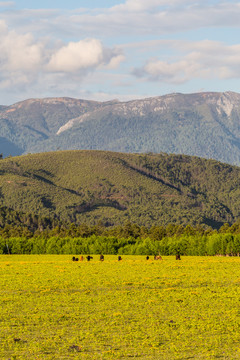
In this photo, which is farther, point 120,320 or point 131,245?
point 131,245

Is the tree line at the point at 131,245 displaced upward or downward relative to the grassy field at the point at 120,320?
downward

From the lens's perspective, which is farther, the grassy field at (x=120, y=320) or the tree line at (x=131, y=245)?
the tree line at (x=131, y=245)

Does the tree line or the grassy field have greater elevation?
the grassy field

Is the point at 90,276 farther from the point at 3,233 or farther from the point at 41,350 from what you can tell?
the point at 3,233

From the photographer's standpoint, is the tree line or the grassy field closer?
the grassy field

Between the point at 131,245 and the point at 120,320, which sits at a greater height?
the point at 120,320

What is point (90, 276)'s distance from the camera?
5406 centimetres

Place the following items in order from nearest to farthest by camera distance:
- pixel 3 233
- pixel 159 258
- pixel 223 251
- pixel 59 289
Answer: pixel 59 289 < pixel 159 258 < pixel 223 251 < pixel 3 233

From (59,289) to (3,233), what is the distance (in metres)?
143

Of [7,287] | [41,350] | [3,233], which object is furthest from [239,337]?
[3,233]

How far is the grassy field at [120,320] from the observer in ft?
72.2

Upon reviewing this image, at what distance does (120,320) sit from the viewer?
2830 centimetres

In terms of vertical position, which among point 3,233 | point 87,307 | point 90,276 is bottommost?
point 3,233

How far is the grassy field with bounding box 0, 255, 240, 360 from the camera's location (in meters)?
22.0
